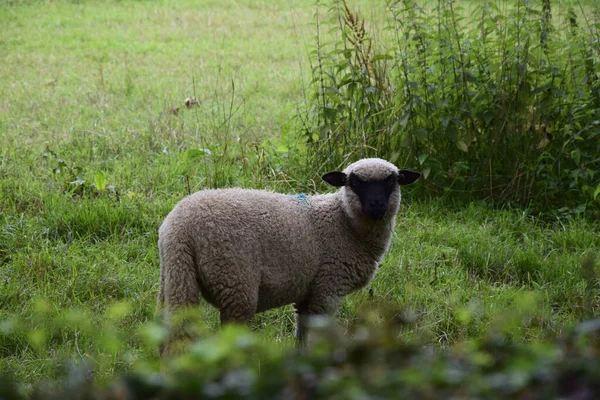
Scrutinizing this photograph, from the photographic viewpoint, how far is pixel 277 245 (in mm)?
4125

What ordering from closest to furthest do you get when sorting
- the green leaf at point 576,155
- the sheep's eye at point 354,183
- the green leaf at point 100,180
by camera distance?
the sheep's eye at point 354,183 → the green leaf at point 576,155 → the green leaf at point 100,180

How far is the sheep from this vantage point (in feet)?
12.5

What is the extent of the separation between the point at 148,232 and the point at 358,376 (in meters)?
4.33

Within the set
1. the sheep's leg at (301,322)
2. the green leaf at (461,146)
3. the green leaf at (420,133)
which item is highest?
the green leaf at (420,133)

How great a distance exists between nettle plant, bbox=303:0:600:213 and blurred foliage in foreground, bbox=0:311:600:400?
473 centimetres

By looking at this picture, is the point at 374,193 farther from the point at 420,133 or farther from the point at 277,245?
the point at 420,133

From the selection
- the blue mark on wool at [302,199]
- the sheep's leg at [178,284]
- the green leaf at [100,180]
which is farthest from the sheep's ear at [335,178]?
the green leaf at [100,180]

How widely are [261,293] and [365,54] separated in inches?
135

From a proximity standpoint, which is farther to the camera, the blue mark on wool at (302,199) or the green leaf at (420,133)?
the green leaf at (420,133)

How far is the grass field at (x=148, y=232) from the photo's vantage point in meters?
4.23

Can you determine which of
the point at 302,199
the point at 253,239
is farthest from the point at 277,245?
the point at 302,199

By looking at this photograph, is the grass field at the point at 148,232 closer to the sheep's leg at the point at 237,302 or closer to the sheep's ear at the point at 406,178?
the sheep's leg at the point at 237,302

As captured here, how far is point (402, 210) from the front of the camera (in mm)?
6352

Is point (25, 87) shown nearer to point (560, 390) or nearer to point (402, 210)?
point (402, 210)
